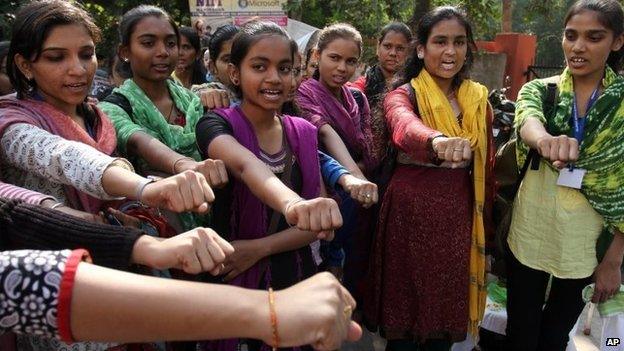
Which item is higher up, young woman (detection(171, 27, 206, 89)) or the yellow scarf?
young woman (detection(171, 27, 206, 89))

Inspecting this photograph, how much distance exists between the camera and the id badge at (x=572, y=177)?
6.97 ft

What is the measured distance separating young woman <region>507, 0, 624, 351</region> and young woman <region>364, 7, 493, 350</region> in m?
0.19

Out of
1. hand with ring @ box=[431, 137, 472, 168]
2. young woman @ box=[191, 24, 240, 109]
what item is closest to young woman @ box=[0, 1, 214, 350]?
young woman @ box=[191, 24, 240, 109]

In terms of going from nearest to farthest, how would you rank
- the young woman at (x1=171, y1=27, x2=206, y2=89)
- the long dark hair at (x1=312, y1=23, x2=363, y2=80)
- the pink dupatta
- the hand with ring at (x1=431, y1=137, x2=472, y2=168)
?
the pink dupatta, the hand with ring at (x1=431, y1=137, x2=472, y2=168), the long dark hair at (x1=312, y1=23, x2=363, y2=80), the young woman at (x1=171, y1=27, x2=206, y2=89)

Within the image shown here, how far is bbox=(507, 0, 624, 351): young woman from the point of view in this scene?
212 centimetres

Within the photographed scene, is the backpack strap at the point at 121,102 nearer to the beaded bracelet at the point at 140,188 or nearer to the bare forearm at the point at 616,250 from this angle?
the beaded bracelet at the point at 140,188

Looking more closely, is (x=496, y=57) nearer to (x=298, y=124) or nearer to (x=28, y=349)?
(x=298, y=124)

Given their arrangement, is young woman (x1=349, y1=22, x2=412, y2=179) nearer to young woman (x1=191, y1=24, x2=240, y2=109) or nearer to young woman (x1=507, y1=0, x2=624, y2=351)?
young woman (x1=191, y1=24, x2=240, y2=109)

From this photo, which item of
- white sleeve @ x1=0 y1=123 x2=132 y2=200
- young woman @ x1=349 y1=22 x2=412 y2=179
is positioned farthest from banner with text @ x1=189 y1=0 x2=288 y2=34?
white sleeve @ x1=0 y1=123 x2=132 y2=200

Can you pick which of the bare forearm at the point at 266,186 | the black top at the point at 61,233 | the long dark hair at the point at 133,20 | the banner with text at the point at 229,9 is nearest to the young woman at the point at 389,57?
the long dark hair at the point at 133,20

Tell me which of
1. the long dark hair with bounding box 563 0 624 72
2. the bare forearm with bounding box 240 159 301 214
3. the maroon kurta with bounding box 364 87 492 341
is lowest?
the maroon kurta with bounding box 364 87 492 341

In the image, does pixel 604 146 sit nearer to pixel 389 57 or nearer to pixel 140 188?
pixel 389 57

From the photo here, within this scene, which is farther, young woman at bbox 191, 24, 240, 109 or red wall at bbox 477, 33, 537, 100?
red wall at bbox 477, 33, 537, 100

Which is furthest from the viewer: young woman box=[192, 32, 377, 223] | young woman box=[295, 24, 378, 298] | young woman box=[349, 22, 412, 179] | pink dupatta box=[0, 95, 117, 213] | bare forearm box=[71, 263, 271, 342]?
young woman box=[349, 22, 412, 179]
